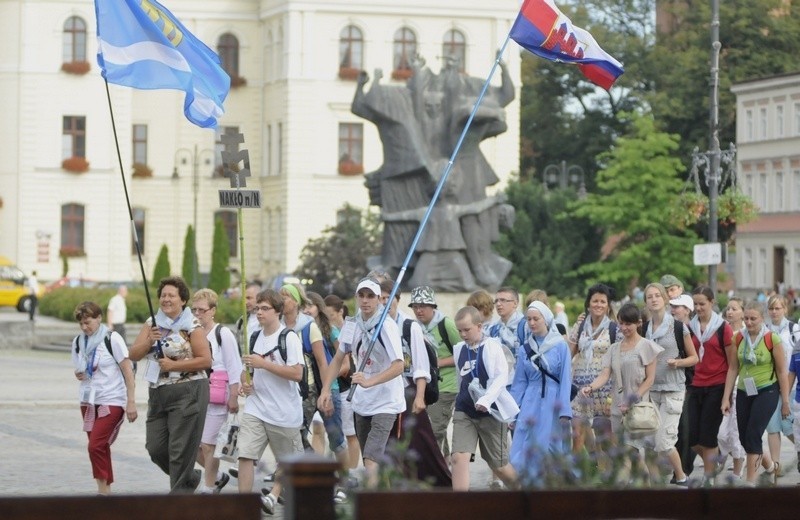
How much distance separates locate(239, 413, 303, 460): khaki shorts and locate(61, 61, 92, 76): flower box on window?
7273 cm

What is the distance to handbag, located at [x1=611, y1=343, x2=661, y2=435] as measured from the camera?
16.3 meters

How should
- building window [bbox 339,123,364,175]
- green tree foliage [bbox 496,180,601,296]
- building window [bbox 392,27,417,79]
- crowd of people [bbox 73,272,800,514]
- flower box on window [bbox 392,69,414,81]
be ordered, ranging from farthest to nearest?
building window [bbox 339,123,364,175]
building window [bbox 392,27,417,79]
flower box on window [bbox 392,69,414,81]
green tree foliage [bbox 496,180,601,296]
crowd of people [bbox 73,272,800,514]

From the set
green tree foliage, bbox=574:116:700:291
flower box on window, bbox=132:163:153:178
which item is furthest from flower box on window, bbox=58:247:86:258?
green tree foliage, bbox=574:116:700:291

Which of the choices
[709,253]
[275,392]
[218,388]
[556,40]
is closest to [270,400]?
[275,392]

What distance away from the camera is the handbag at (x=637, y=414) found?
16.3 meters

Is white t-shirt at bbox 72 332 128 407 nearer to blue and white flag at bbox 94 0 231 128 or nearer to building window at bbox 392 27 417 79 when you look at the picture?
blue and white flag at bbox 94 0 231 128

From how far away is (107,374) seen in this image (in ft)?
50.1

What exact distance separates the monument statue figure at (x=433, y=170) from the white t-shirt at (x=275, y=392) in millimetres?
20073

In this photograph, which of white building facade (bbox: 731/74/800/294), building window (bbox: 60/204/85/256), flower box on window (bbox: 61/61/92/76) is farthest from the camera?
white building facade (bbox: 731/74/800/294)

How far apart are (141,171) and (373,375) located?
250 feet

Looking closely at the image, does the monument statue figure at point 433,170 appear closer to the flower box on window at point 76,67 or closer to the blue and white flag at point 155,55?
the blue and white flag at point 155,55

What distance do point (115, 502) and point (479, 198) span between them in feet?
93.6

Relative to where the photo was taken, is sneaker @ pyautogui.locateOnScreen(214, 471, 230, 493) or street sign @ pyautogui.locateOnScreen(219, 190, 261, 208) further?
sneaker @ pyautogui.locateOnScreen(214, 471, 230, 493)

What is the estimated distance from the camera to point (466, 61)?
8806 centimetres
